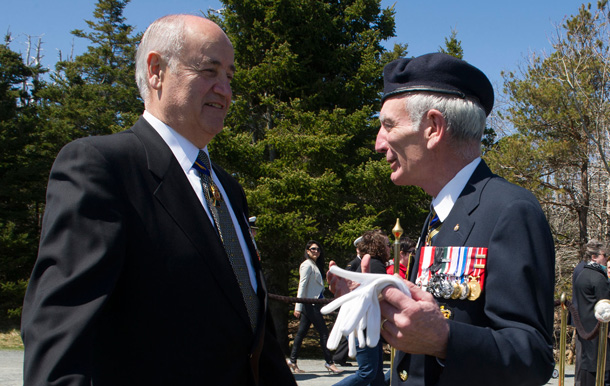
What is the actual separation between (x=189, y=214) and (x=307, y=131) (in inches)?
565

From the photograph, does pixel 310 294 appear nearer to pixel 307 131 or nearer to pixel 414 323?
pixel 307 131

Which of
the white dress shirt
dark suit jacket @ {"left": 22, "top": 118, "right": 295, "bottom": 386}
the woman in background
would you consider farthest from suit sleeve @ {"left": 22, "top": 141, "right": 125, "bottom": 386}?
the woman in background

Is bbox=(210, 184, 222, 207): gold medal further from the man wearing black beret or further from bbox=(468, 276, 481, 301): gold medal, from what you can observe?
bbox=(468, 276, 481, 301): gold medal

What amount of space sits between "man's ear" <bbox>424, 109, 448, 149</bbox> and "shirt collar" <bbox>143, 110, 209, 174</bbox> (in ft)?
2.97

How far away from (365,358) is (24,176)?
16.9 metres

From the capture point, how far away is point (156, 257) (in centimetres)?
180

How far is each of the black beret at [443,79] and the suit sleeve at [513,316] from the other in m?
0.50

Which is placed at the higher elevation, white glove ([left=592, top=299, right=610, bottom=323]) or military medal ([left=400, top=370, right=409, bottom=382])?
white glove ([left=592, top=299, right=610, bottom=323])

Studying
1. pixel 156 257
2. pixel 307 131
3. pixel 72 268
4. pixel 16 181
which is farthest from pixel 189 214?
pixel 16 181

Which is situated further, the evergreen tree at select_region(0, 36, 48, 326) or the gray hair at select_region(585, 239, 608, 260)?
the evergreen tree at select_region(0, 36, 48, 326)

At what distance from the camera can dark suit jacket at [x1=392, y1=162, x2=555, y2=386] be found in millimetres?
1469

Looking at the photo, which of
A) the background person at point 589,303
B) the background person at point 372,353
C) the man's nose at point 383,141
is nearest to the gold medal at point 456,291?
the man's nose at point 383,141

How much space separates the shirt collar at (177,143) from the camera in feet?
6.91

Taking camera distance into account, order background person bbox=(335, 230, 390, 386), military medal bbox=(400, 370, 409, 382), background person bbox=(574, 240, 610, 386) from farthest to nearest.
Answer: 1. background person bbox=(574, 240, 610, 386)
2. background person bbox=(335, 230, 390, 386)
3. military medal bbox=(400, 370, 409, 382)
